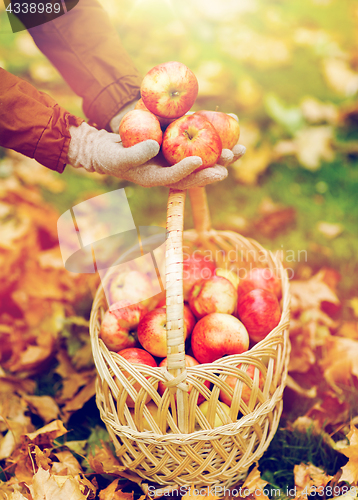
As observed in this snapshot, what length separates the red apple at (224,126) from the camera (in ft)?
3.09

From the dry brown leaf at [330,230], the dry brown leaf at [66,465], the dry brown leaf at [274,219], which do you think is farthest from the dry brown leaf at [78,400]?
the dry brown leaf at [330,230]

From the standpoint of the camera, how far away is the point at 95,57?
1.10m

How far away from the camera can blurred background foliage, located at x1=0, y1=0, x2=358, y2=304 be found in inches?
69.0

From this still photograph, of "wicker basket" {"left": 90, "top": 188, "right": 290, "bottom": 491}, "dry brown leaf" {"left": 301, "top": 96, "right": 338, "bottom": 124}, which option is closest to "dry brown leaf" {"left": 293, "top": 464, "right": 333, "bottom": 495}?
"wicker basket" {"left": 90, "top": 188, "right": 290, "bottom": 491}

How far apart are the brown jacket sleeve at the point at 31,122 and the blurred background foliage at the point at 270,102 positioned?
85 cm

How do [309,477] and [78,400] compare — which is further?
[78,400]

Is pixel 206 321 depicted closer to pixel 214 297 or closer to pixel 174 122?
pixel 214 297

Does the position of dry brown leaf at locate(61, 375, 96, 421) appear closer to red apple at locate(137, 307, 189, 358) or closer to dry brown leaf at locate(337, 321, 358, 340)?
red apple at locate(137, 307, 189, 358)

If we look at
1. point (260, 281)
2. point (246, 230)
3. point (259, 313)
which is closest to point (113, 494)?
point (259, 313)

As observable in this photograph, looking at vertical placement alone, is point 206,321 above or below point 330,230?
above

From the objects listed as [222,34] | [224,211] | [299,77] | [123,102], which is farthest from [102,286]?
[222,34]

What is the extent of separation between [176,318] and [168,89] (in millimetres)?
562

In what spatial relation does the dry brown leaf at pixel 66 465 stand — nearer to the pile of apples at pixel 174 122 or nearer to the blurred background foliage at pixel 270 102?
the pile of apples at pixel 174 122

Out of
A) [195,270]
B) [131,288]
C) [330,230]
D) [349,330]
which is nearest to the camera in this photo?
[131,288]
